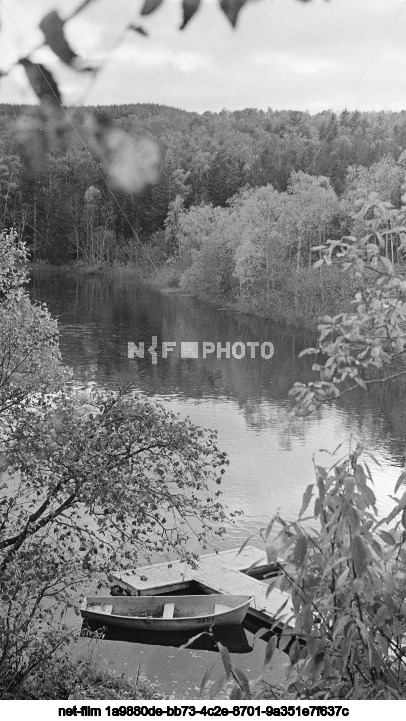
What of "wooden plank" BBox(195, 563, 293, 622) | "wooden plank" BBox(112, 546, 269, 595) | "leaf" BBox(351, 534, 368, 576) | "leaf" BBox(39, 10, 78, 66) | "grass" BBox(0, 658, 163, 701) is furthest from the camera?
"wooden plank" BBox(112, 546, 269, 595)

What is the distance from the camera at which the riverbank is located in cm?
1163

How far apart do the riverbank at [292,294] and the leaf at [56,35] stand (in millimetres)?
10332

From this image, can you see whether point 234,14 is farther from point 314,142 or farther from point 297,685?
point 314,142

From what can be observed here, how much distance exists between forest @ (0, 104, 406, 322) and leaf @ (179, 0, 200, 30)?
6433mm

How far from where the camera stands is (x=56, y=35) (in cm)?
52

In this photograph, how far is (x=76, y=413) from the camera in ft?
10.8

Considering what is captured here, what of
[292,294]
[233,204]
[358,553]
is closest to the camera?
[358,553]

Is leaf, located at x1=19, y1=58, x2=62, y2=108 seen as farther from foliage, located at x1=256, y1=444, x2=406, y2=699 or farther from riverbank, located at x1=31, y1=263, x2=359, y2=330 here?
riverbank, located at x1=31, y1=263, x2=359, y2=330

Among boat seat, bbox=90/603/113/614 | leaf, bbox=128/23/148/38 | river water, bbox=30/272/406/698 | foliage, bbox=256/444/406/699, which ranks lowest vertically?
boat seat, bbox=90/603/113/614

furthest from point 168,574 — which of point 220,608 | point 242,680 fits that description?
point 242,680

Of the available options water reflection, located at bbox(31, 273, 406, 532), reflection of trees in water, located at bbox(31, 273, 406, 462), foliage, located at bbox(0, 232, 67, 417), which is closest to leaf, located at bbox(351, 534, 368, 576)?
foliage, located at bbox(0, 232, 67, 417)

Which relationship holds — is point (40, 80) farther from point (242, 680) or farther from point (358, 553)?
point (242, 680)

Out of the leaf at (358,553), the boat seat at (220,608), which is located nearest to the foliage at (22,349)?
the boat seat at (220,608)

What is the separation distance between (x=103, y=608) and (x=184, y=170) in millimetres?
5662
